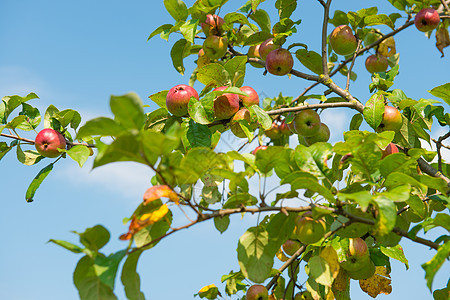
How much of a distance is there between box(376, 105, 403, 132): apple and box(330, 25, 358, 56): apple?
69cm

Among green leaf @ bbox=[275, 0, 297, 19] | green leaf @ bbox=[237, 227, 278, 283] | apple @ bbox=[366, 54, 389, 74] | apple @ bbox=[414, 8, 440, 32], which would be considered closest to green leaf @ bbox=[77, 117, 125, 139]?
green leaf @ bbox=[237, 227, 278, 283]

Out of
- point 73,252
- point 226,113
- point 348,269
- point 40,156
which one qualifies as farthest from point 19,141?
point 348,269

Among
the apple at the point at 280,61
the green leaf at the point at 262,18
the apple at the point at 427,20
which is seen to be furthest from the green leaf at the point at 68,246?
the apple at the point at 427,20

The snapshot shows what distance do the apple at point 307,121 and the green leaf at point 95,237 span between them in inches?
55.8

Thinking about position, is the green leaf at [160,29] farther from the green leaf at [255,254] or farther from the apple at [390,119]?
the green leaf at [255,254]

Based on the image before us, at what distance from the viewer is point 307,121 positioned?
8.04ft

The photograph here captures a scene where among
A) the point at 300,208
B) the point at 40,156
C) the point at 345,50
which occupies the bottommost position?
the point at 300,208

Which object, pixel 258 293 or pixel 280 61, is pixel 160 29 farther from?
pixel 258 293

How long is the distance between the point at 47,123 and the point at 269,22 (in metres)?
1.66

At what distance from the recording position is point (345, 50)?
2850mm

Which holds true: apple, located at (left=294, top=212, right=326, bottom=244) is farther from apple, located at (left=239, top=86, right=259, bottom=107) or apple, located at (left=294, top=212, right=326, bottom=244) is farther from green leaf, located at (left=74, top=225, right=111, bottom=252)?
apple, located at (left=239, top=86, right=259, bottom=107)

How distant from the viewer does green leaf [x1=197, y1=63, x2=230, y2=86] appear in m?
2.23

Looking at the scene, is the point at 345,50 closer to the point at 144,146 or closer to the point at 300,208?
the point at 300,208

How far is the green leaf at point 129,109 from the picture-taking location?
1087 mm
